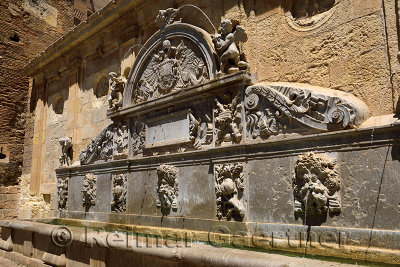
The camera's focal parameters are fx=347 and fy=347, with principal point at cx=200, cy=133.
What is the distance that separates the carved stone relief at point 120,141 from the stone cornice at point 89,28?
2393mm

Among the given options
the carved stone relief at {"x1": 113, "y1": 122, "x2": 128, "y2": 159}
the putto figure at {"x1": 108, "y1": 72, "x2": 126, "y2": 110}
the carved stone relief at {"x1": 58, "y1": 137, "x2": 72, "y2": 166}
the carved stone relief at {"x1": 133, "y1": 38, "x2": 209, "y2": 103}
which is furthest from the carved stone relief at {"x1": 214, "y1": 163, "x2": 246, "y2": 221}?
the carved stone relief at {"x1": 58, "y1": 137, "x2": 72, "y2": 166}

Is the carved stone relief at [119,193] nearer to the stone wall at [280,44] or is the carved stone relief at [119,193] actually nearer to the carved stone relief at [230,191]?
the stone wall at [280,44]

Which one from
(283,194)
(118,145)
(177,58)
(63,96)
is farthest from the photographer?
(63,96)

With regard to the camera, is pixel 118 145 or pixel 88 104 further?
pixel 88 104

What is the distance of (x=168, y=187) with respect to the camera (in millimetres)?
5316

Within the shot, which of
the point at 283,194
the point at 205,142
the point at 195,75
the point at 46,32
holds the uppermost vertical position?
the point at 46,32

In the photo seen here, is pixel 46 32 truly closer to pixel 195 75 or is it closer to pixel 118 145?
pixel 118 145

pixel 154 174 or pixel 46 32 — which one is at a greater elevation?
pixel 46 32

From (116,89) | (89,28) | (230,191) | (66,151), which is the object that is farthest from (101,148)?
(230,191)

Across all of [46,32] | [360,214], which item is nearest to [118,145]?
[360,214]

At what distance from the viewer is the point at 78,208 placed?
24.9 ft

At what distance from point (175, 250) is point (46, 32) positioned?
39.1ft

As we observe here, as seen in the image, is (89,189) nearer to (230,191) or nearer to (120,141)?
(120,141)

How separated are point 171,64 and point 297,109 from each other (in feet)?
8.39
